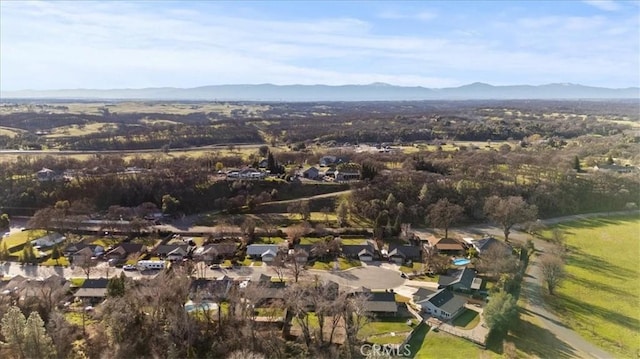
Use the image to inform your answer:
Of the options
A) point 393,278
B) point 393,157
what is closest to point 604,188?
point 393,157

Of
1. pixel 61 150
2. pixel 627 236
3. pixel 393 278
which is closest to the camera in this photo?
pixel 393 278

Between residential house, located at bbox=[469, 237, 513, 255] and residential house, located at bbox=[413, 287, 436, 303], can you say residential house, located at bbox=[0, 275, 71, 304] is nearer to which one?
residential house, located at bbox=[413, 287, 436, 303]

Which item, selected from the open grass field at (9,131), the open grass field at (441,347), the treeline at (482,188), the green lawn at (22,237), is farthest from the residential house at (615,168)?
the open grass field at (9,131)

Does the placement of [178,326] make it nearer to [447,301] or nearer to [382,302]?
[382,302]

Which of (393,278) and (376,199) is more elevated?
(376,199)

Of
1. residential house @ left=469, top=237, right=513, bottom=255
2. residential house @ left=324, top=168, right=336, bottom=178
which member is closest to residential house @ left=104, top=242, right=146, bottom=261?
residential house @ left=324, top=168, right=336, bottom=178

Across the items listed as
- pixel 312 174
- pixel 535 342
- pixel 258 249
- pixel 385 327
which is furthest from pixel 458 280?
pixel 312 174

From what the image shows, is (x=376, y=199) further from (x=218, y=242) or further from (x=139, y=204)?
(x=139, y=204)
